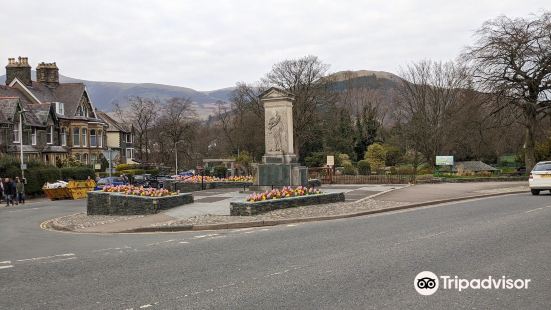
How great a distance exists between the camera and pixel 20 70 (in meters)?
56.0

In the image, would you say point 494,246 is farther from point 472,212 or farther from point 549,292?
point 472,212

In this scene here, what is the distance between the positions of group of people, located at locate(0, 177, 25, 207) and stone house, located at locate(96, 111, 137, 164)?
4148 cm

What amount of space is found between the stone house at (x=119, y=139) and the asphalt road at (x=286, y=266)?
6794 cm

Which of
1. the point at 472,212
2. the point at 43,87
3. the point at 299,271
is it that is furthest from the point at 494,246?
the point at 43,87

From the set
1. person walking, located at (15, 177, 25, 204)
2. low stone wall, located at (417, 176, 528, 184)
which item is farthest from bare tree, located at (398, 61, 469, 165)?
person walking, located at (15, 177, 25, 204)

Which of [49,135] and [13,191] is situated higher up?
[49,135]

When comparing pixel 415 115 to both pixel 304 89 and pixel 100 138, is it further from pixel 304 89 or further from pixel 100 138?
pixel 100 138

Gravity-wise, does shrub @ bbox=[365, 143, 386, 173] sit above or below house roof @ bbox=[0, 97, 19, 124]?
below

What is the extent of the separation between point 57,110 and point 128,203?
4094 centimetres

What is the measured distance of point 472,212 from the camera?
16.3 m

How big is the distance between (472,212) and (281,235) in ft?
23.1

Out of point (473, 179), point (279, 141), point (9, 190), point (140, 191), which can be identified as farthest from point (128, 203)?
point (473, 179)

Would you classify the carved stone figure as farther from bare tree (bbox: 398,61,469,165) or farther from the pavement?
bare tree (bbox: 398,61,469,165)

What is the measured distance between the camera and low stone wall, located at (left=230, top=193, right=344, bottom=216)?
1672 cm
